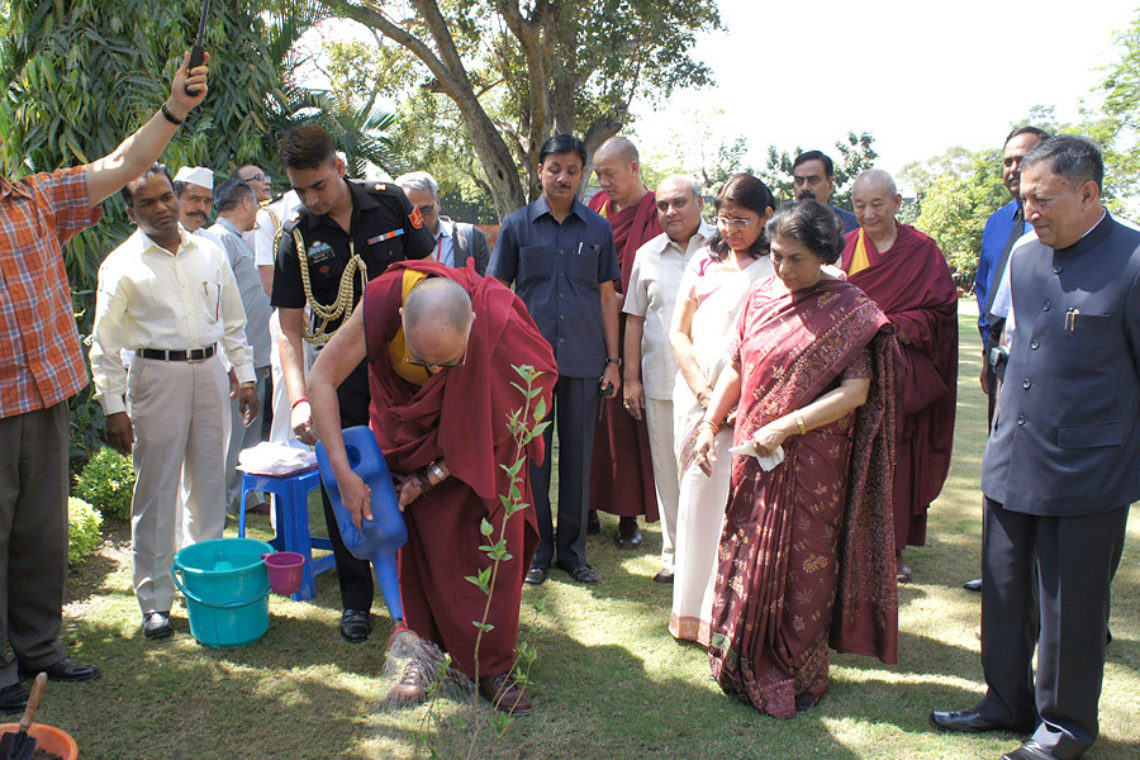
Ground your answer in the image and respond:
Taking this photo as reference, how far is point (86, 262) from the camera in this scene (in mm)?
6336

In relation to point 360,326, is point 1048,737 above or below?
below

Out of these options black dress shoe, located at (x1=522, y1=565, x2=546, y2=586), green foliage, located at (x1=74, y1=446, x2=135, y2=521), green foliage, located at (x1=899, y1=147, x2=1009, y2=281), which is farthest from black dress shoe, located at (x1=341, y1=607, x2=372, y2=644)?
green foliage, located at (x1=899, y1=147, x2=1009, y2=281)

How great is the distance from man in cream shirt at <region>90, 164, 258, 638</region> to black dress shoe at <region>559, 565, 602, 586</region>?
1.90 metres

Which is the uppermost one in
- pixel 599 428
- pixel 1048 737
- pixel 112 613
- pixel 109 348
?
pixel 109 348

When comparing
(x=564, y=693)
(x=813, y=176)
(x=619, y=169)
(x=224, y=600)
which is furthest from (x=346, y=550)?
(x=813, y=176)

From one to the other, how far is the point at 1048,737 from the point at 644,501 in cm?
263

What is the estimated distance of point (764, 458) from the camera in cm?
320

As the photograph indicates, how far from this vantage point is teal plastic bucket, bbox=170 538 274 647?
360cm

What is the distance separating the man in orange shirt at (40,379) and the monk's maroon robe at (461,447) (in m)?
1.14

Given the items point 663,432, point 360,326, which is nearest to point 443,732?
point 360,326

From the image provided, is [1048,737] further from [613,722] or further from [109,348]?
[109,348]

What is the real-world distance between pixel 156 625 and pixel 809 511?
110 inches

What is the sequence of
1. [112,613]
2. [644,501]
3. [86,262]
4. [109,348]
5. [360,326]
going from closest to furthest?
[360,326], [109,348], [112,613], [644,501], [86,262]

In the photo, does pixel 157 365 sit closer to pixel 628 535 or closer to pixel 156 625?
pixel 156 625
